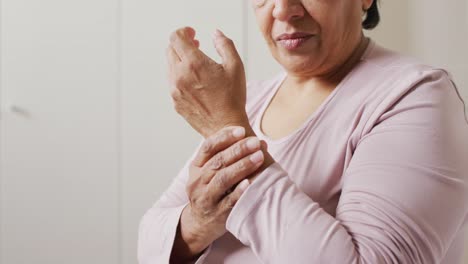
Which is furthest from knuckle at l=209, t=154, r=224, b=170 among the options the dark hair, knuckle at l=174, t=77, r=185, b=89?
the dark hair

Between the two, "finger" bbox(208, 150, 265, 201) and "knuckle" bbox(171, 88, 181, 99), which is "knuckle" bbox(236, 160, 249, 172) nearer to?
"finger" bbox(208, 150, 265, 201)

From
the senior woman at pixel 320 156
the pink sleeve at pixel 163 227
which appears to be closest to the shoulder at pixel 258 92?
the senior woman at pixel 320 156

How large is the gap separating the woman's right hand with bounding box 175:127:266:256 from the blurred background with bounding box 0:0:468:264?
1.36 meters

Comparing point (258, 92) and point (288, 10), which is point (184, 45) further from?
point (258, 92)

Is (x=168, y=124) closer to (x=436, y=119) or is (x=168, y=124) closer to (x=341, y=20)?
(x=341, y=20)

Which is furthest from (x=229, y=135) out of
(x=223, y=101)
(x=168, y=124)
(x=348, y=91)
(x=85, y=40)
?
(x=85, y=40)

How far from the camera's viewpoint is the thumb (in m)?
0.78

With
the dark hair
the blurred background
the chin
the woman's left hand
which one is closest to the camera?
the woman's left hand

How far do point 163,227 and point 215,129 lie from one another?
225 mm

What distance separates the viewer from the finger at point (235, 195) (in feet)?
2.31

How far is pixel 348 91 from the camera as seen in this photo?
82 cm

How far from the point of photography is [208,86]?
77 cm

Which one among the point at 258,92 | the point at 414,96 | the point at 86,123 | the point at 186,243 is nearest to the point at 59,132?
the point at 86,123

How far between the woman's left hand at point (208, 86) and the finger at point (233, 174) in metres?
0.07
